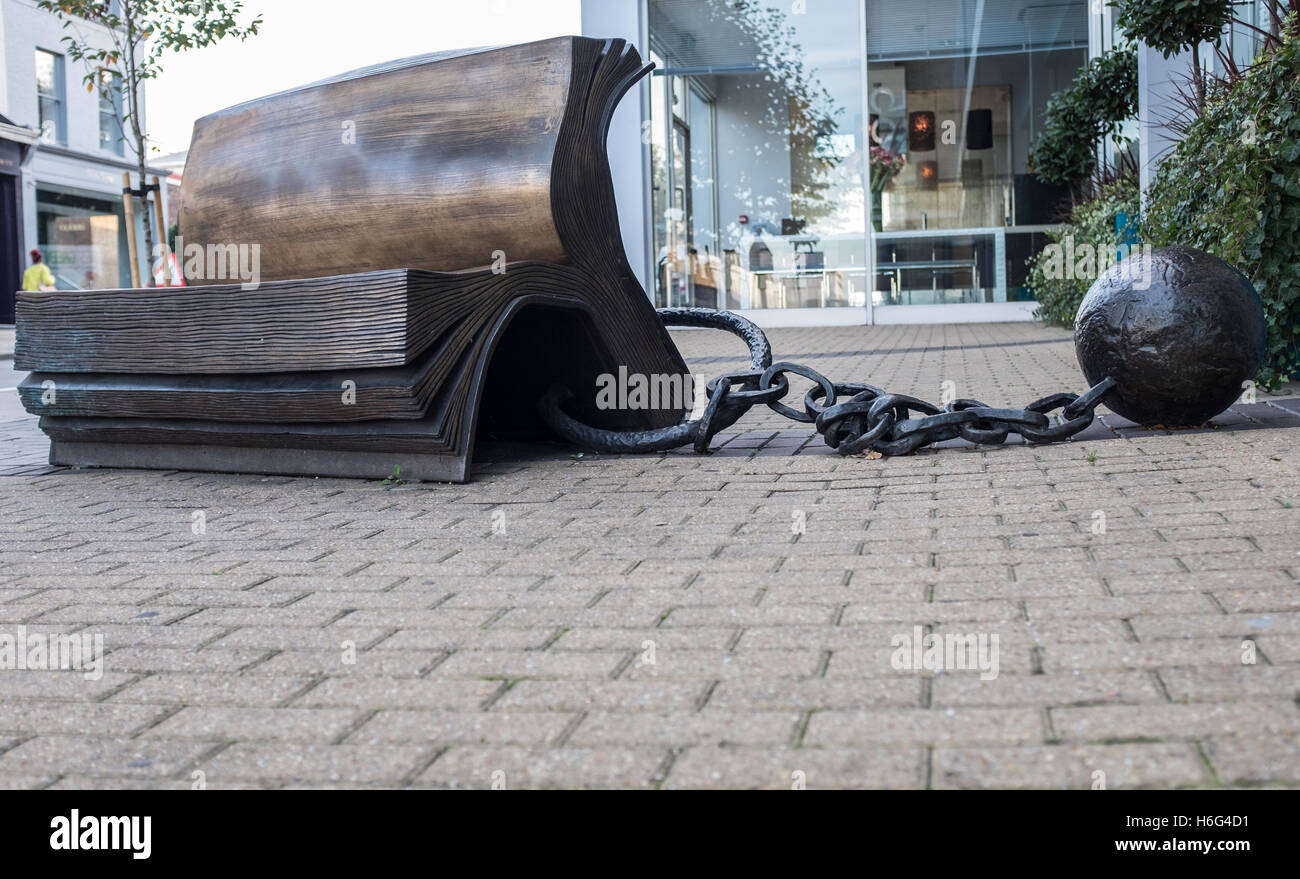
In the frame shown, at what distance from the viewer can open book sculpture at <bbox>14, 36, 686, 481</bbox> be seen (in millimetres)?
4520

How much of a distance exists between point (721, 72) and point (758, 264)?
2.74m

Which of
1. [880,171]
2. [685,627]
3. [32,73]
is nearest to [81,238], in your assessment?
[32,73]

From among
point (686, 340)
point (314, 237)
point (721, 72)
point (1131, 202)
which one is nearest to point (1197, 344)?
point (314, 237)

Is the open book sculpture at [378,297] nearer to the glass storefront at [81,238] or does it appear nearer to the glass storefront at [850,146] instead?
the glass storefront at [850,146]

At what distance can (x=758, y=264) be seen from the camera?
17594 millimetres

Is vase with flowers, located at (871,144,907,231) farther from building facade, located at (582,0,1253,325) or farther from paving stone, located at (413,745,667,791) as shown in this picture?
A: paving stone, located at (413,745,667,791)

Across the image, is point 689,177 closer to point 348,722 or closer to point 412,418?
point 412,418

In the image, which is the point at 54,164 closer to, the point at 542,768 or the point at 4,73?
the point at 4,73

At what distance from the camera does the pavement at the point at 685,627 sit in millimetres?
1951

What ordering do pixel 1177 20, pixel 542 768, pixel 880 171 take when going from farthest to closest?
pixel 880 171 → pixel 1177 20 → pixel 542 768

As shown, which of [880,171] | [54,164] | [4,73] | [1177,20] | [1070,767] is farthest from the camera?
[54,164]

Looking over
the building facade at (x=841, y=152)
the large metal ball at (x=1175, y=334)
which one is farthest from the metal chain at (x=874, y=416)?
the building facade at (x=841, y=152)

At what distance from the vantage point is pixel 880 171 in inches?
682

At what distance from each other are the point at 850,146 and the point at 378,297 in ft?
45.9
